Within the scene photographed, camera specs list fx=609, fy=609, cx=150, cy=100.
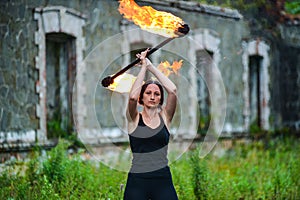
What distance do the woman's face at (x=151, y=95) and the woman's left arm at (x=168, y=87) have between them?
0.27 feet

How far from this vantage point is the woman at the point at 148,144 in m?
5.22

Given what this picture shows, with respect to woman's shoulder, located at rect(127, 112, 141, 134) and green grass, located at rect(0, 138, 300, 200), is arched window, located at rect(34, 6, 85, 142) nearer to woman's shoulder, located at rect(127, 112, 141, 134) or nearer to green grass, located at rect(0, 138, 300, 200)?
green grass, located at rect(0, 138, 300, 200)

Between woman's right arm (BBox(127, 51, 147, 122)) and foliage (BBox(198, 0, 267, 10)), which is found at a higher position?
foliage (BBox(198, 0, 267, 10))

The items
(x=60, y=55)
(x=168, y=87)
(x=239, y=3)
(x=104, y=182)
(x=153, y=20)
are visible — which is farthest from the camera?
(x=239, y=3)

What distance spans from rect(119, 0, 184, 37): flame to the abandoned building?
817 mm

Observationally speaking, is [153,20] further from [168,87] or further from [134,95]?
[134,95]

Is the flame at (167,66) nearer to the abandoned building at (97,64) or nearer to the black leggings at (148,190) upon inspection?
the abandoned building at (97,64)

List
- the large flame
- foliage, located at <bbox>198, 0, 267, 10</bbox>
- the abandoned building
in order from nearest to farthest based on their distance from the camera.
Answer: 1. the large flame
2. the abandoned building
3. foliage, located at <bbox>198, 0, 267, 10</bbox>

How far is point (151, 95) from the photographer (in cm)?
538

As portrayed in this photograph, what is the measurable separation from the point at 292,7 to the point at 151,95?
13.6m

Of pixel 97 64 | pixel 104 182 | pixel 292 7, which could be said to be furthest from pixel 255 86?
pixel 104 182

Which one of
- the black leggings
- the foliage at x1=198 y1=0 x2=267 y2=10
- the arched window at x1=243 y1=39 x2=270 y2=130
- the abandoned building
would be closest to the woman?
the black leggings

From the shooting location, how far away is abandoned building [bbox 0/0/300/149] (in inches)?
403

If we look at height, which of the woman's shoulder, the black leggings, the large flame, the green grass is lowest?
the green grass
